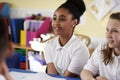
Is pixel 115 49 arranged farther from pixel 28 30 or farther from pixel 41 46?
pixel 28 30

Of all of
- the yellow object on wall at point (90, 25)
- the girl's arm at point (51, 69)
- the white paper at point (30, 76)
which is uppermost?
the yellow object on wall at point (90, 25)

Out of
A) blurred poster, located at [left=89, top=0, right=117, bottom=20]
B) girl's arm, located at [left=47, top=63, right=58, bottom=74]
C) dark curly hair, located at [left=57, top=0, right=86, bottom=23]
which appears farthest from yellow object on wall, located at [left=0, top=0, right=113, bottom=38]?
girl's arm, located at [left=47, top=63, right=58, bottom=74]

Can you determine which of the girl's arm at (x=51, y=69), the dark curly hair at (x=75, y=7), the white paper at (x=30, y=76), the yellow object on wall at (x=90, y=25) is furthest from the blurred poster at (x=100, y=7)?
the white paper at (x=30, y=76)

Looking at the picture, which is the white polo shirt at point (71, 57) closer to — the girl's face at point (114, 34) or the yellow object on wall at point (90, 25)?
the girl's face at point (114, 34)

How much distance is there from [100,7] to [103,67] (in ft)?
5.06

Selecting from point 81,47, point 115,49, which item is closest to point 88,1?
point 81,47

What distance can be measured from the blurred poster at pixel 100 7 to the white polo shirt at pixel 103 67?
1.40 meters

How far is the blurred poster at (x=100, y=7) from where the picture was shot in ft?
9.04

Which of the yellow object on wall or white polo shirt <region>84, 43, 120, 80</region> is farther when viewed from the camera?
the yellow object on wall

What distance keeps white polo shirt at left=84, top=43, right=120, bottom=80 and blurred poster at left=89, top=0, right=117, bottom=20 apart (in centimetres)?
140

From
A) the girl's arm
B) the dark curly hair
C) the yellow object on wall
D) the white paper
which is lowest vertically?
the girl's arm

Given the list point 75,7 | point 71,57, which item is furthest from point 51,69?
point 75,7

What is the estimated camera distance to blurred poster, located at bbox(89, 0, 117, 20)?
2.76m

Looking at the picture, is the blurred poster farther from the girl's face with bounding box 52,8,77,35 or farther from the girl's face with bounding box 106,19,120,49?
the girl's face with bounding box 106,19,120,49
